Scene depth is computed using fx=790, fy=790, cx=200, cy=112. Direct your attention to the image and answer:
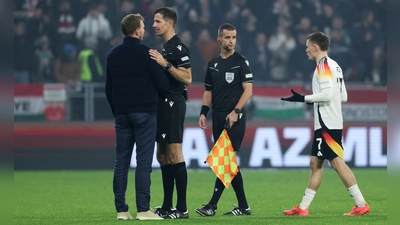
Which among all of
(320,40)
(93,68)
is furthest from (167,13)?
(93,68)

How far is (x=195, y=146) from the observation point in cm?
1661

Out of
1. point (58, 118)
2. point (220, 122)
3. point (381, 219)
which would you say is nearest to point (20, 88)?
point (58, 118)

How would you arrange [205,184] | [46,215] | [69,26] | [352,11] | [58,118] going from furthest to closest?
[352,11]
[69,26]
[58,118]
[205,184]
[46,215]

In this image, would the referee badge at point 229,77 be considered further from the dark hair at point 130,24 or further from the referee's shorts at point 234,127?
the dark hair at point 130,24

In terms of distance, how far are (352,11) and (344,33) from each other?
86 centimetres

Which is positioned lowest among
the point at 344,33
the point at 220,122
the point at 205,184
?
the point at 205,184

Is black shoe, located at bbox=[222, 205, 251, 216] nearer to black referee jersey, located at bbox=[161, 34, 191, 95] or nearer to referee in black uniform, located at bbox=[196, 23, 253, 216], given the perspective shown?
referee in black uniform, located at bbox=[196, 23, 253, 216]

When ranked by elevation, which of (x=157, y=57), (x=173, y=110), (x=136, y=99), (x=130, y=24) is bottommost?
(x=173, y=110)

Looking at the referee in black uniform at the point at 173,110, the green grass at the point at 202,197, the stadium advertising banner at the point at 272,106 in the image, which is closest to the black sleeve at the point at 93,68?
the green grass at the point at 202,197

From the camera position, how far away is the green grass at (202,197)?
843 centimetres

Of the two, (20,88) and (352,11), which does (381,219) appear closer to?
(20,88)

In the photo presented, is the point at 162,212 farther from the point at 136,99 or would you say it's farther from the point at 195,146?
the point at 195,146

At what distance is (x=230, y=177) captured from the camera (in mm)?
9227

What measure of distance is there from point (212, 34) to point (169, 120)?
11.7 meters
